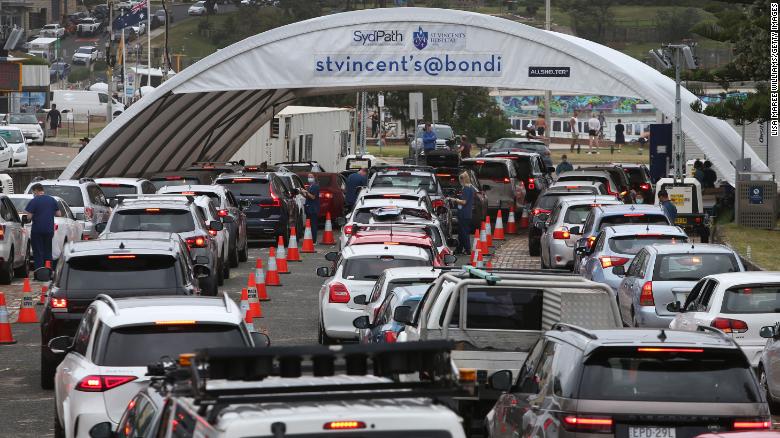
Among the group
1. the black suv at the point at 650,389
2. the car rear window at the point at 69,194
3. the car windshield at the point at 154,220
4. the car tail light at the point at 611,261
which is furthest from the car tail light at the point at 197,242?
the black suv at the point at 650,389

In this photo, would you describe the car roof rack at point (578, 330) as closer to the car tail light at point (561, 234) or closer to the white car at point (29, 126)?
the car tail light at point (561, 234)

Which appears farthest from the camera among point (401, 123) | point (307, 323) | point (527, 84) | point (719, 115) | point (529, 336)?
point (401, 123)

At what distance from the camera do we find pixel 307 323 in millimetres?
21891

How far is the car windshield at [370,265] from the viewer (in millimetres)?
19250

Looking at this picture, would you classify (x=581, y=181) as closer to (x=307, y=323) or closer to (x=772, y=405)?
(x=307, y=323)

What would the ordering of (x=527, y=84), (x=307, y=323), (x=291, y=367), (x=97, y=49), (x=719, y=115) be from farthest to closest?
(x=97, y=49)
(x=527, y=84)
(x=719, y=115)
(x=307, y=323)
(x=291, y=367)

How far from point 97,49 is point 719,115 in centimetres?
10867

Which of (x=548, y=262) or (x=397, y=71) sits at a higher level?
(x=397, y=71)

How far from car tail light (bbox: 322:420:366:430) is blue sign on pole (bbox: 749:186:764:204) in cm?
3252

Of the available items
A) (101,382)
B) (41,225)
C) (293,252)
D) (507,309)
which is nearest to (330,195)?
(293,252)

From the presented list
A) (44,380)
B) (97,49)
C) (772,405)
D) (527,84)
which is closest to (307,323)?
(44,380)

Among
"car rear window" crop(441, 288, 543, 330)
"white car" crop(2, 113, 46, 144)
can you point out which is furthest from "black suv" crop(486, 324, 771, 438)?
"white car" crop(2, 113, 46, 144)

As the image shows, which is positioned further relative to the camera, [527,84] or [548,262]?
[527,84]

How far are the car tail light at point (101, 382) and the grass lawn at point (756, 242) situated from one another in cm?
1779
